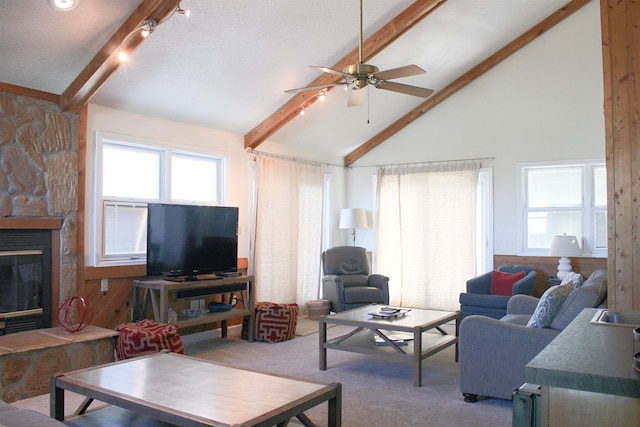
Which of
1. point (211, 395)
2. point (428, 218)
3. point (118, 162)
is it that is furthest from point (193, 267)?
point (428, 218)

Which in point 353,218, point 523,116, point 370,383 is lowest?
point 370,383

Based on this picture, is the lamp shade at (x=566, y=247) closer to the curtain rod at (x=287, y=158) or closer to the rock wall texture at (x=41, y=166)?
the curtain rod at (x=287, y=158)

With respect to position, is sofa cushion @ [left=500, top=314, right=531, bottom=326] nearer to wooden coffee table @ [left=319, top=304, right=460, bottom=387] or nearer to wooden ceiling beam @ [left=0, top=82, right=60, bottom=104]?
wooden coffee table @ [left=319, top=304, right=460, bottom=387]

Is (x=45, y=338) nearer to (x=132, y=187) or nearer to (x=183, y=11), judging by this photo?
(x=132, y=187)

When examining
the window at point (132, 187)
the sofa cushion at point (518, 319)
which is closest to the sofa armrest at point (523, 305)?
the sofa cushion at point (518, 319)

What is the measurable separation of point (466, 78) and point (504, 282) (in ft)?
9.64

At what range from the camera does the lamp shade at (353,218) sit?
764 centimetres

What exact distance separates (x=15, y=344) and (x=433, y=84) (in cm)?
573

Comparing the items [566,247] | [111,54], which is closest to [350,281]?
[566,247]

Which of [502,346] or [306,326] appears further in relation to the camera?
[306,326]

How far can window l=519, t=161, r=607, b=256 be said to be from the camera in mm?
6492

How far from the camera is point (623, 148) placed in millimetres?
3732

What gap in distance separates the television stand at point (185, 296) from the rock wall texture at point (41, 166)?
68cm

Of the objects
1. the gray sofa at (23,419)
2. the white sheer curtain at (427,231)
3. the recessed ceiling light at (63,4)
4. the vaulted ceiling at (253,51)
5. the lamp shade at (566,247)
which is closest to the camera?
the gray sofa at (23,419)
